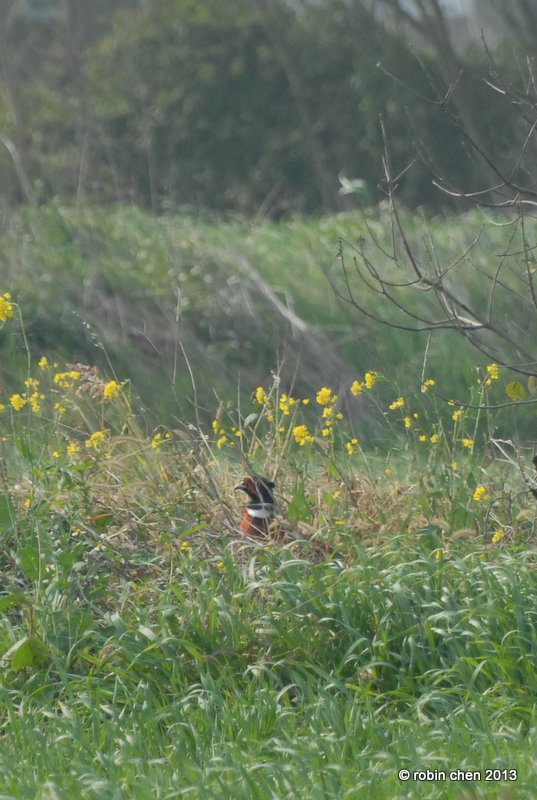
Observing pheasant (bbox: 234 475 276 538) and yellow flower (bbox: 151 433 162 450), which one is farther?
yellow flower (bbox: 151 433 162 450)

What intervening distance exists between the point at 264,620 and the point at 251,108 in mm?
17923

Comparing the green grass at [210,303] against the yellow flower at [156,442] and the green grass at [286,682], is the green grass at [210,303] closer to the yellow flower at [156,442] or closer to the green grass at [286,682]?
the yellow flower at [156,442]

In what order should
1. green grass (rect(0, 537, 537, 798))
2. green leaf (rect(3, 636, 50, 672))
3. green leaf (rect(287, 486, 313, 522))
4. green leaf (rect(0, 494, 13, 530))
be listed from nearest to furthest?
green grass (rect(0, 537, 537, 798))
green leaf (rect(3, 636, 50, 672))
green leaf (rect(0, 494, 13, 530))
green leaf (rect(287, 486, 313, 522))

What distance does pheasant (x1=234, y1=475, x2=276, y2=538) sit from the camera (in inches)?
216

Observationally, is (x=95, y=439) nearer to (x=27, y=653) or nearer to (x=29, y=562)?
(x=29, y=562)

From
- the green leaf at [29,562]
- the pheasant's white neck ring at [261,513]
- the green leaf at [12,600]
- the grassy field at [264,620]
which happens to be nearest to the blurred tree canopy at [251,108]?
the grassy field at [264,620]

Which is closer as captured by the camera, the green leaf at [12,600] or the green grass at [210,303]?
the green leaf at [12,600]

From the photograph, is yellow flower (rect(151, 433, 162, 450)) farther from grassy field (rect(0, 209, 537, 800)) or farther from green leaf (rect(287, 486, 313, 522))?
green leaf (rect(287, 486, 313, 522))

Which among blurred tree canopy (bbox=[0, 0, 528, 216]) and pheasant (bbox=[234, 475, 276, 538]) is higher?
pheasant (bbox=[234, 475, 276, 538])

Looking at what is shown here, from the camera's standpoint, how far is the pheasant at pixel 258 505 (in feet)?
18.0

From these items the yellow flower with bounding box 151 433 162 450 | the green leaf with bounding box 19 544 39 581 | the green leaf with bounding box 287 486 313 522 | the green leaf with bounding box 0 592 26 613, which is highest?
the yellow flower with bounding box 151 433 162 450

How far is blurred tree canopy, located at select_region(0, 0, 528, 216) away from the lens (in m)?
21.1

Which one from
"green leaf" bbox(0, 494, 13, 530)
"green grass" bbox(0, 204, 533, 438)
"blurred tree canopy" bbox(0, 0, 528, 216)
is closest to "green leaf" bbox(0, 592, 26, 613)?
"green leaf" bbox(0, 494, 13, 530)

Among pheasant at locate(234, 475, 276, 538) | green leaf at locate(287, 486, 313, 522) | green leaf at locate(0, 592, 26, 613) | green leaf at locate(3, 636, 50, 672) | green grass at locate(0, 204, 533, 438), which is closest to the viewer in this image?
green leaf at locate(3, 636, 50, 672)
